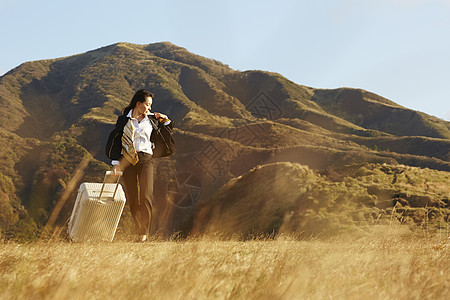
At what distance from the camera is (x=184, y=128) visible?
48438 mm

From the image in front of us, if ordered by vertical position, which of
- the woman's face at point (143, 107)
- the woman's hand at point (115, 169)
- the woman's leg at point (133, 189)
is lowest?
the woman's leg at point (133, 189)

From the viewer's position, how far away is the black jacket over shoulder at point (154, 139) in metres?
4.79

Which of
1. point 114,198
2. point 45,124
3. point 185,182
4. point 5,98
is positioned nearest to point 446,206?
point 114,198

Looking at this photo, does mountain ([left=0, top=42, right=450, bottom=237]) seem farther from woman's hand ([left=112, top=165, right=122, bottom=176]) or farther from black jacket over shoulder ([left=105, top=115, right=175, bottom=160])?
black jacket over shoulder ([left=105, top=115, right=175, bottom=160])

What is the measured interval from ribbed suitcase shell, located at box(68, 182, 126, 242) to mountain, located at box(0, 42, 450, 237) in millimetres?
373

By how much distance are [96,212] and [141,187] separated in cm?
66

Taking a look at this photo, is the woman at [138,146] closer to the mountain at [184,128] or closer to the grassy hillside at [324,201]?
the mountain at [184,128]

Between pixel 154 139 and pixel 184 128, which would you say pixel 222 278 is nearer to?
pixel 154 139

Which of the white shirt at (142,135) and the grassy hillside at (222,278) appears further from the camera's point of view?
the white shirt at (142,135)

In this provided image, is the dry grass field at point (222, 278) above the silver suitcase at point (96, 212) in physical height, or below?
above

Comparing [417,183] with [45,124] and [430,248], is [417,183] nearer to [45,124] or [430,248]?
[430,248]

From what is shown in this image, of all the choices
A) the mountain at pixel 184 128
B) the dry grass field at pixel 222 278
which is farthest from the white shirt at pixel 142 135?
the dry grass field at pixel 222 278

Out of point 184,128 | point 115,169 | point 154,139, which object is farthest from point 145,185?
point 184,128

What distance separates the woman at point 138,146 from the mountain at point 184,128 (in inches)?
26.5
